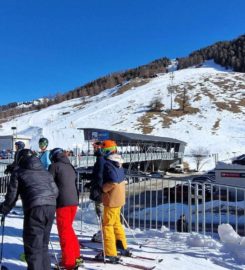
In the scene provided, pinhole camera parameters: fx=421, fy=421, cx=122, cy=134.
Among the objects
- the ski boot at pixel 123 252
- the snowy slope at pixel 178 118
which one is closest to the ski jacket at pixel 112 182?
the ski boot at pixel 123 252

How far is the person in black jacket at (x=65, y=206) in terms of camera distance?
5742mm

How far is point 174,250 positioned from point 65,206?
2627 millimetres

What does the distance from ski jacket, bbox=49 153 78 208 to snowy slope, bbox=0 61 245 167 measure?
6125cm

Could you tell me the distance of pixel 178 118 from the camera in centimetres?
9756

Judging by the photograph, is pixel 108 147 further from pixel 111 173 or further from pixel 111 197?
pixel 111 197

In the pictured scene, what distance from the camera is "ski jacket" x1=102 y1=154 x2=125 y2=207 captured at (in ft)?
20.5

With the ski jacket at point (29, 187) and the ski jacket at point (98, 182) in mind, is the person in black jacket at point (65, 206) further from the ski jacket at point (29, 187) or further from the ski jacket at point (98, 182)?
the ski jacket at point (29, 187)

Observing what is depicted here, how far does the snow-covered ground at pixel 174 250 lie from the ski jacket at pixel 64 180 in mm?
1067

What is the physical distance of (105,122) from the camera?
101m

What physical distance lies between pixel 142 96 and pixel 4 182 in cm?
11105

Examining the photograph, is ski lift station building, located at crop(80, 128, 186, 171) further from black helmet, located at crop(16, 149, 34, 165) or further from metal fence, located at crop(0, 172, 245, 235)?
black helmet, located at crop(16, 149, 34, 165)

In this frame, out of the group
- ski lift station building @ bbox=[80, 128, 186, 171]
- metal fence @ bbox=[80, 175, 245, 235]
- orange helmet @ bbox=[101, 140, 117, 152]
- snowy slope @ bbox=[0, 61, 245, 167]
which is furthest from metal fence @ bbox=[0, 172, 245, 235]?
snowy slope @ bbox=[0, 61, 245, 167]

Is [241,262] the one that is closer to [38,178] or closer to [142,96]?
[38,178]

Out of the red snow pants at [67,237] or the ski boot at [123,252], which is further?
the ski boot at [123,252]
